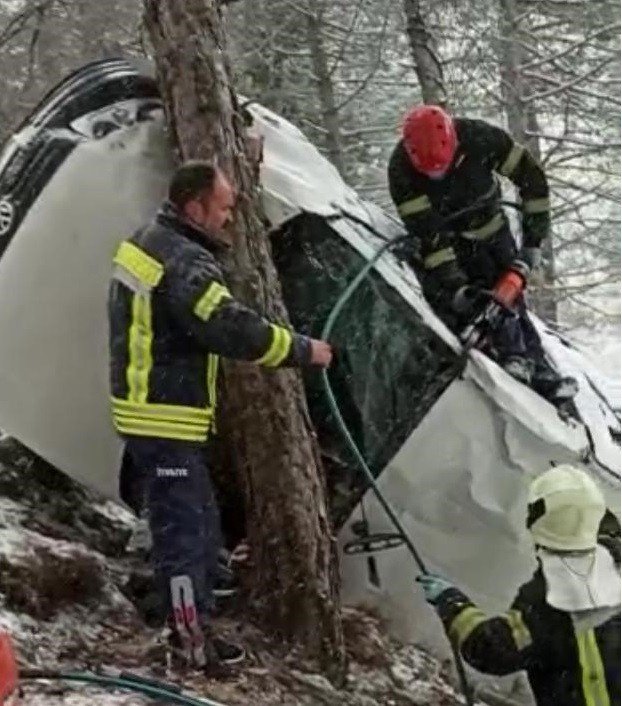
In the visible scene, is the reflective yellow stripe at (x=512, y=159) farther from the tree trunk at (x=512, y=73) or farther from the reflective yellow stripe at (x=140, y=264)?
the tree trunk at (x=512, y=73)

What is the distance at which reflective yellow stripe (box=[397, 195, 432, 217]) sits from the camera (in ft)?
18.3

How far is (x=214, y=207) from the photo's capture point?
420cm

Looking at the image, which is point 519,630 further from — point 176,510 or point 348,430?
point 348,430

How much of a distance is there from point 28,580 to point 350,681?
3.88 ft

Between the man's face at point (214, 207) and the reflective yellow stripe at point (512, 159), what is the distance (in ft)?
6.42

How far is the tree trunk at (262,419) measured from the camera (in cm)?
446

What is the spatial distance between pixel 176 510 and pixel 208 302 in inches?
28.0

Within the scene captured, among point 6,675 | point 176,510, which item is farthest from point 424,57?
point 6,675

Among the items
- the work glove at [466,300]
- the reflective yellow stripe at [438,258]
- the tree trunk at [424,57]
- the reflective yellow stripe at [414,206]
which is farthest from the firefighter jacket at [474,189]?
the tree trunk at [424,57]

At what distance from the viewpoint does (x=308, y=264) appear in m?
4.92

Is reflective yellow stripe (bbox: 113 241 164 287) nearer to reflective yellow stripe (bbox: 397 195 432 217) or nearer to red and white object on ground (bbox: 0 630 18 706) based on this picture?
red and white object on ground (bbox: 0 630 18 706)

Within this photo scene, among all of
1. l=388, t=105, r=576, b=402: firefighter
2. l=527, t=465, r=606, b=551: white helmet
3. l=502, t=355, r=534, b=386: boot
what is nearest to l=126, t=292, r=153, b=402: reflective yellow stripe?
l=527, t=465, r=606, b=551: white helmet

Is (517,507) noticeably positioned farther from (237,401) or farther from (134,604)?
(134,604)

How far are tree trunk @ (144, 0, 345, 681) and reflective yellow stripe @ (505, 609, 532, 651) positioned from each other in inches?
43.2
